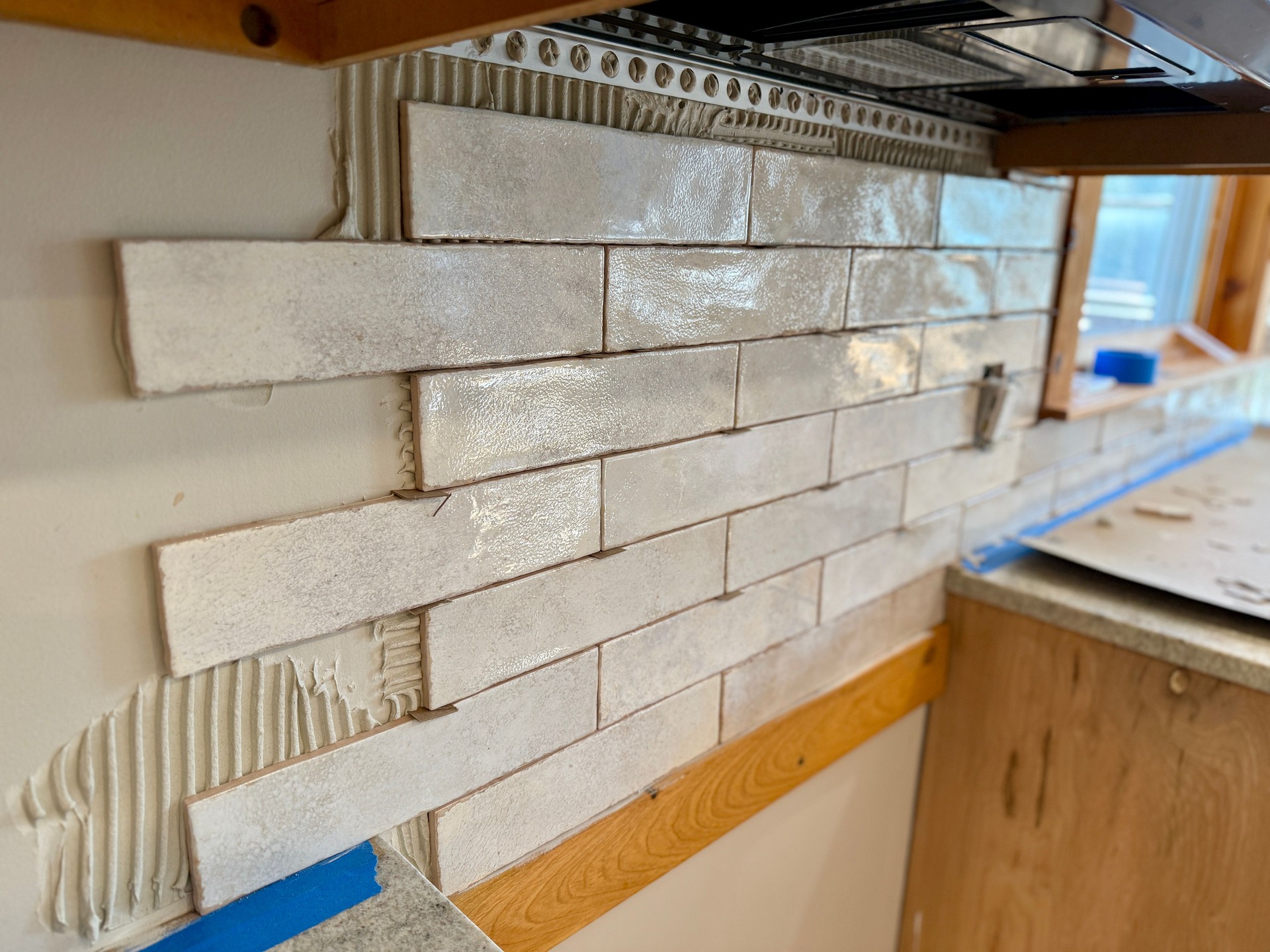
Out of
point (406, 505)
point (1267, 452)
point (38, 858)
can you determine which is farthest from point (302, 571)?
point (1267, 452)

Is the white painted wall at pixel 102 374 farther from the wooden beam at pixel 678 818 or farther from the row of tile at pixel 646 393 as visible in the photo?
the wooden beam at pixel 678 818

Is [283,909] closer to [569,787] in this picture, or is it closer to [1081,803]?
[569,787]

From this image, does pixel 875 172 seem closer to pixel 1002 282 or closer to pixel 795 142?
pixel 795 142

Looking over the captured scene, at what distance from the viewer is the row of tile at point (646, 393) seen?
725 mm

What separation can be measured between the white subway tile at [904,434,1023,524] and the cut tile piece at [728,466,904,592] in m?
0.04

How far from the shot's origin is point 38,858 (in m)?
0.59

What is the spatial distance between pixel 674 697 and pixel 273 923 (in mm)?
479

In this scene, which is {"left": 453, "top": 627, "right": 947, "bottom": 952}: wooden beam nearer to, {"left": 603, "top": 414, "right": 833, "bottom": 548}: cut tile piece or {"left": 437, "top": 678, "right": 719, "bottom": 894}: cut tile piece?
{"left": 437, "top": 678, "right": 719, "bottom": 894}: cut tile piece

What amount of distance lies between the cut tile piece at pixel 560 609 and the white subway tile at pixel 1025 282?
69cm

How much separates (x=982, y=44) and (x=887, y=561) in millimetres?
731

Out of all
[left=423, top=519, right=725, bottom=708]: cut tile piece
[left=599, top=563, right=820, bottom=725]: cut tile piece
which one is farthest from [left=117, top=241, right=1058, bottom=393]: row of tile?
[left=599, top=563, right=820, bottom=725]: cut tile piece

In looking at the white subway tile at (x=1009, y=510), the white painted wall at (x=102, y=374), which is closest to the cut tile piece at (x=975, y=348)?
the white subway tile at (x=1009, y=510)

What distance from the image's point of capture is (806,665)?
121 cm

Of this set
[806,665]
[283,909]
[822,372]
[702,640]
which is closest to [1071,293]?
[822,372]
